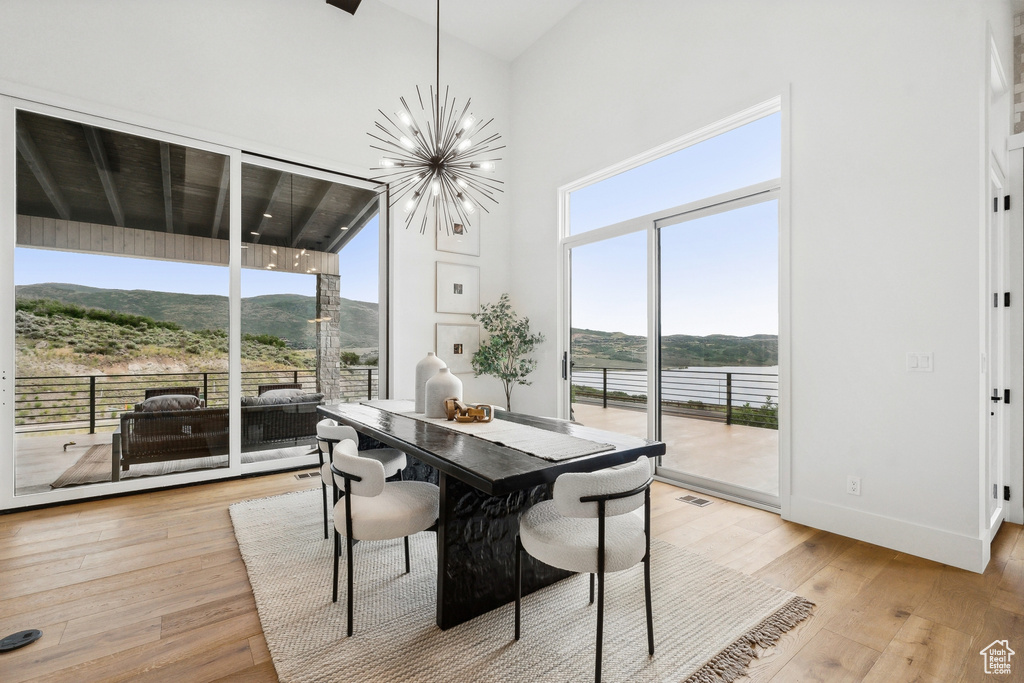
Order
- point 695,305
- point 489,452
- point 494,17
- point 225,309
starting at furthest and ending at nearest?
1. point 494,17
2. point 225,309
3. point 695,305
4. point 489,452

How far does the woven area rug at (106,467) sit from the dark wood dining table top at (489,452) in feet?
6.32

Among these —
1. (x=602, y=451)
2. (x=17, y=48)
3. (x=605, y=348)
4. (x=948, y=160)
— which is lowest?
(x=602, y=451)

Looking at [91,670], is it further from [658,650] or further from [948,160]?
[948,160]

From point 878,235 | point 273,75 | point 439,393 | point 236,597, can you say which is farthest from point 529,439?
point 273,75

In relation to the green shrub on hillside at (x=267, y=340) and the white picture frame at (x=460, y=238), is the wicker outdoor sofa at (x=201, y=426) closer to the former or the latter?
the green shrub on hillside at (x=267, y=340)

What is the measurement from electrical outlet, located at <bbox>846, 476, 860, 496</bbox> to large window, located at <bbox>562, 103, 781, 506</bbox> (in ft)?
1.63

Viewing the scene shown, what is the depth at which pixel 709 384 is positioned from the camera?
3.59 metres

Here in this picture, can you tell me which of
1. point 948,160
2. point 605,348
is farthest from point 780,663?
point 605,348

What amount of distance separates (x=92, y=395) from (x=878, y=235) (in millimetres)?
5200

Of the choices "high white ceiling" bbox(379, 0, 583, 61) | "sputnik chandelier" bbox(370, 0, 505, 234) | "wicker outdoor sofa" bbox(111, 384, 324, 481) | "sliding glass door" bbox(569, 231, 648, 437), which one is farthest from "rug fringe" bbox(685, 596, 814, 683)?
"high white ceiling" bbox(379, 0, 583, 61)

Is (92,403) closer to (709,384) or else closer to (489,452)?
(489,452)

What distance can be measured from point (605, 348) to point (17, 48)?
15.8ft

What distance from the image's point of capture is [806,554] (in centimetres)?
249
